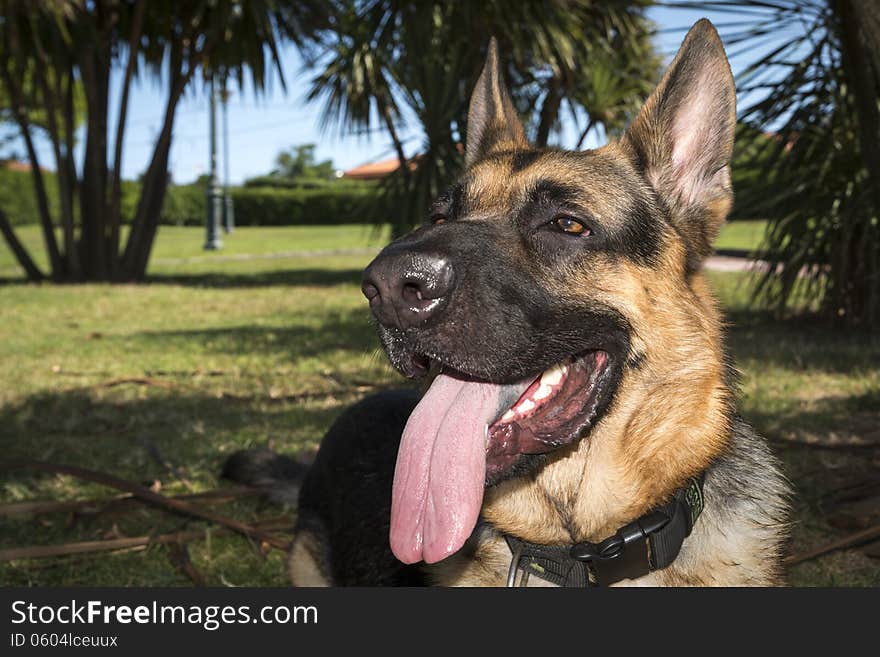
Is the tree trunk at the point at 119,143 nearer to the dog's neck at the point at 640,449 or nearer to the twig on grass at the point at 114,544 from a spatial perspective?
the twig on grass at the point at 114,544

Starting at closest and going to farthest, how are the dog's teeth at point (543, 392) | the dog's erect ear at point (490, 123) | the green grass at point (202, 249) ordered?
the dog's teeth at point (543, 392), the dog's erect ear at point (490, 123), the green grass at point (202, 249)

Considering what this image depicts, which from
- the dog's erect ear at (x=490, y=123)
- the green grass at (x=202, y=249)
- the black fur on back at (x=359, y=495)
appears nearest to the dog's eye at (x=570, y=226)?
the dog's erect ear at (x=490, y=123)

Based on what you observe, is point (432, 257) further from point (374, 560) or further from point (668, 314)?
point (374, 560)

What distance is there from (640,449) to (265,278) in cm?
1677

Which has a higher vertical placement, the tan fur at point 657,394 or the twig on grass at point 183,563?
the tan fur at point 657,394

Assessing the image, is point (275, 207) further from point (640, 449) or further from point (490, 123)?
point (640, 449)

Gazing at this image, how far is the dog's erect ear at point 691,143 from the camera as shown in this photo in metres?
2.77

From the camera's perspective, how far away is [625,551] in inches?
97.9

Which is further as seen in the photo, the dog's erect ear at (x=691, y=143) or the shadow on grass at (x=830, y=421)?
the shadow on grass at (x=830, y=421)

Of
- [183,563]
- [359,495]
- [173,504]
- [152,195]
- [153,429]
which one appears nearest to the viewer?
[359,495]

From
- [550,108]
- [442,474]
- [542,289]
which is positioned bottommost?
[442,474]

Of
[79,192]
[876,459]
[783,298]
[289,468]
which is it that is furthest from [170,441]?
[79,192]

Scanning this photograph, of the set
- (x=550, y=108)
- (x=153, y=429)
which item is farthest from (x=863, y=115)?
(x=550, y=108)

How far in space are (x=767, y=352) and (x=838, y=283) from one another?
67.8 inches
